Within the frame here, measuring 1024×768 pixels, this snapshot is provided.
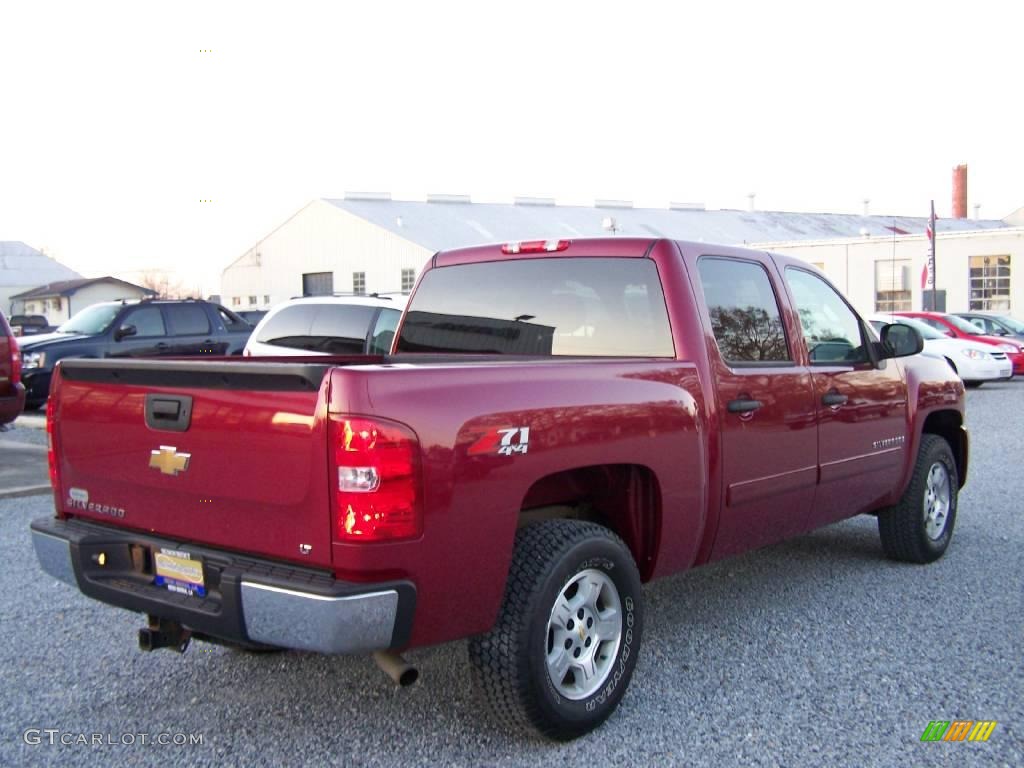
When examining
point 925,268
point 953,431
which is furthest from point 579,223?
point 953,431

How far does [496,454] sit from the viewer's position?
3582mm

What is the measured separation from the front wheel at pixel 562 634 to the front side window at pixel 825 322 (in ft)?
6.75

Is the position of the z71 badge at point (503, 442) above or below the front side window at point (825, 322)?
below

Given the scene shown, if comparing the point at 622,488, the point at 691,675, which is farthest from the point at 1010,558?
the point at 622,488

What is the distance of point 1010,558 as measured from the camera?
664 centimetres

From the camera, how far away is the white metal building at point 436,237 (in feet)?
124

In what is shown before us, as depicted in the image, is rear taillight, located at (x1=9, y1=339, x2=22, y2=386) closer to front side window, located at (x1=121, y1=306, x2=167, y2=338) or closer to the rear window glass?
the rear window glass

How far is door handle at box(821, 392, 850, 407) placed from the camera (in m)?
5.38

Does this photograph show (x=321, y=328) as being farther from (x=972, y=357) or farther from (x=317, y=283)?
(x=317, y=283)

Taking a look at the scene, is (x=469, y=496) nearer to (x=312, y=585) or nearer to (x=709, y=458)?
(x=312, y=585)

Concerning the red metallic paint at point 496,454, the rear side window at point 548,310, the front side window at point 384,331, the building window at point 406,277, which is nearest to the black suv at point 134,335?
the front side window at point 384,331

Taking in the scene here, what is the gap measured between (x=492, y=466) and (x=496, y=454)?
0.04 meters

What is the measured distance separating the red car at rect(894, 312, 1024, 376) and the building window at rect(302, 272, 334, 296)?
91.0ft

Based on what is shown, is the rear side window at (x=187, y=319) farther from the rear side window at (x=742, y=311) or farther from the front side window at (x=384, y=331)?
the rear side window at (x=742, y=311)
